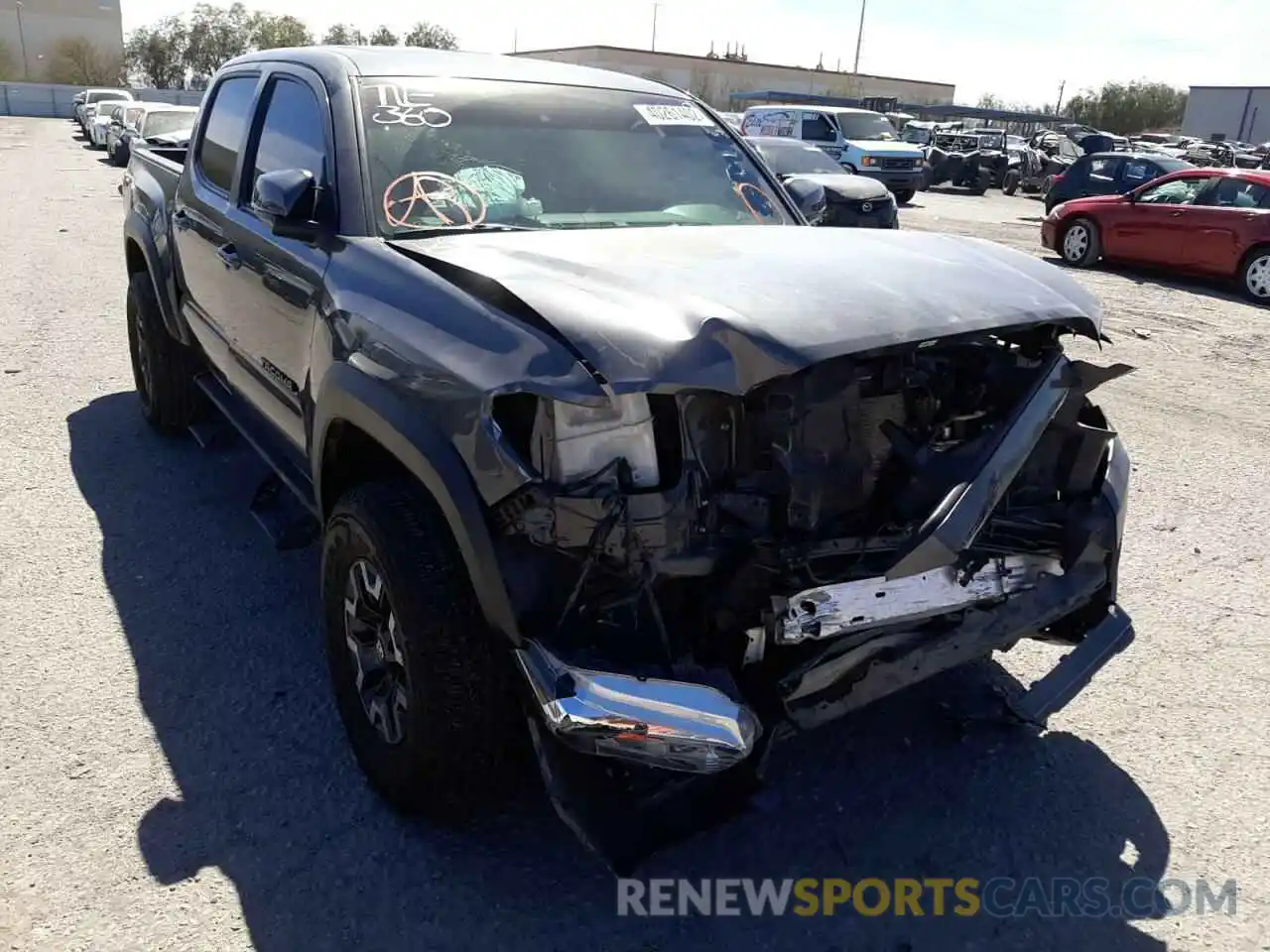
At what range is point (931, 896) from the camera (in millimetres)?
2543

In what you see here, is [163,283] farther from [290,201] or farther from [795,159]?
[795,159]

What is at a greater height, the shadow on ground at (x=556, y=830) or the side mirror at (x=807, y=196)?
the side mirror at (x=807, y=196)

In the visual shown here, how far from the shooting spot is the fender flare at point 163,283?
488 cm

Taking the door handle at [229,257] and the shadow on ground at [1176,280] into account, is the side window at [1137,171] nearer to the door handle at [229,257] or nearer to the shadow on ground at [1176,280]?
the shadow on ground at [1176,280]

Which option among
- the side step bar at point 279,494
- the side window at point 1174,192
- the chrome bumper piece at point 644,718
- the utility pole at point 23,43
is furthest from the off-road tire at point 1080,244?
the utility pole at point 23,43

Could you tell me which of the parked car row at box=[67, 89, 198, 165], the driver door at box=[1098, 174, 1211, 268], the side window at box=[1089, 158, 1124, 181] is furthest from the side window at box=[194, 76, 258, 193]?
the side window at box=[1089, 158, 1124, 181]

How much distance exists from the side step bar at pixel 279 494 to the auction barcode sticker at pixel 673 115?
1.84 m

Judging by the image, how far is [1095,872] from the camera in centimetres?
262

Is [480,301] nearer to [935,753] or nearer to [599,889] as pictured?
[599,889]

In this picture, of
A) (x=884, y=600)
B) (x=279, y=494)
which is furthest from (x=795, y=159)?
(x=884, y=600)

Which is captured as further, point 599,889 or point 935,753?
point 935,753

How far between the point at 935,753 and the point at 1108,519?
88 centimetres

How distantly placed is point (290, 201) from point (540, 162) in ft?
2.83

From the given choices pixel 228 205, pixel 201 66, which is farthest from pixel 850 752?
pixel 201 66
